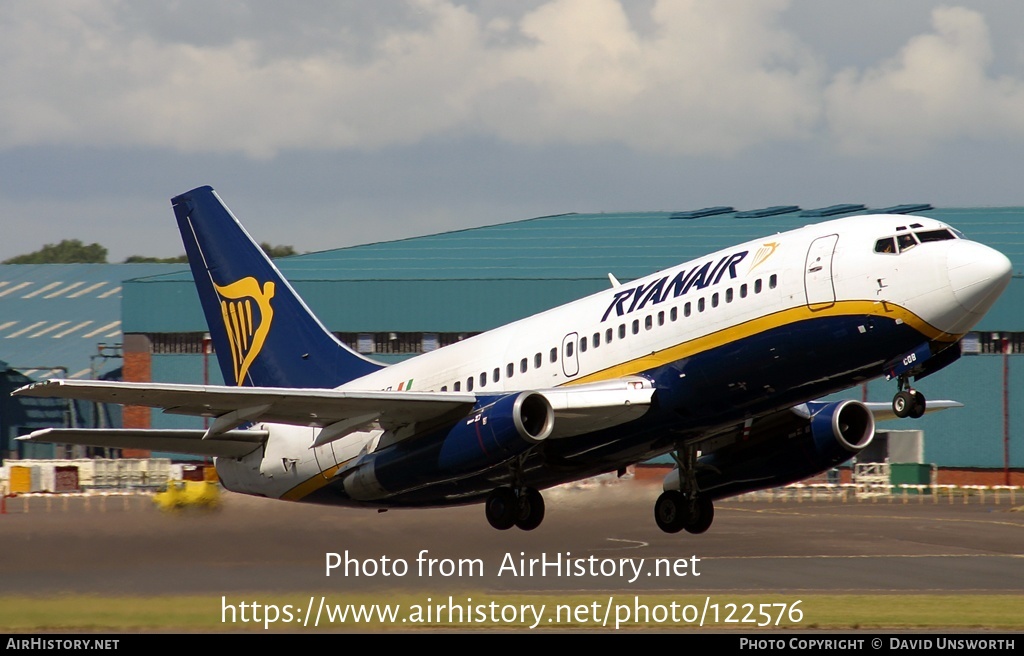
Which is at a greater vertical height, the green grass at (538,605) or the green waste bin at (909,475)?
the green waste bin at (909,475)

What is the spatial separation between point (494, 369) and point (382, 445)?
10.4 ft

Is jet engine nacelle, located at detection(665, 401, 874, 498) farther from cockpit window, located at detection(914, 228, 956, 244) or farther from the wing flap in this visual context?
cockpit window, located at detection(914, 228, 956, 244)

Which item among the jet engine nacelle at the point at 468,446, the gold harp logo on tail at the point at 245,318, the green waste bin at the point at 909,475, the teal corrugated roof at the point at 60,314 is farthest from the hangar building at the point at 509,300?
the jet engine nacelle at the point at 468,446

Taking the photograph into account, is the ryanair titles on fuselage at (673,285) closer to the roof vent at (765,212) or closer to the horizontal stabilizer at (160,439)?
the horizontal stabilizer at (160,439)

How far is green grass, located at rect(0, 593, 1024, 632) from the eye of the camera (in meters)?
32.8

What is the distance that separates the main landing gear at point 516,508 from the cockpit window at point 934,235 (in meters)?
10.5

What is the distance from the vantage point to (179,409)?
102ft

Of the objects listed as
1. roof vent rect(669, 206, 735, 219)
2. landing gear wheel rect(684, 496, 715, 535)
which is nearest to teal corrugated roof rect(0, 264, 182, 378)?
roof vent rect(669, 206, 735, 219)

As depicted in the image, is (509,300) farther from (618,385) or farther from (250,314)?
(618,385)

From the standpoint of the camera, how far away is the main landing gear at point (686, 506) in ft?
113

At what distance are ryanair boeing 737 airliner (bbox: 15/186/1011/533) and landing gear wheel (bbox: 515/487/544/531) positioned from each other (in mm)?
50

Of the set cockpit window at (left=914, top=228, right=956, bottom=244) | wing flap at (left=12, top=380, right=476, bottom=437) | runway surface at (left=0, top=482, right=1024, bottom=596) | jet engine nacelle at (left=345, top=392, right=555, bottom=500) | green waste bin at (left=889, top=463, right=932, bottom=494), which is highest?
cockpit window at (left=914, top=228, right=956, bottom=244)

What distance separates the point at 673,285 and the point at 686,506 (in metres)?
6.57
